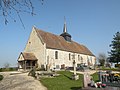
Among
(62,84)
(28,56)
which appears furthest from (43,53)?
(62,84)

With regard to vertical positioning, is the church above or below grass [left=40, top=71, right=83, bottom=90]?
above

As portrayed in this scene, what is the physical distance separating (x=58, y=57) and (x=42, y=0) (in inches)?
1436

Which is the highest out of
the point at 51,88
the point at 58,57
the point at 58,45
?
the point at 58,45

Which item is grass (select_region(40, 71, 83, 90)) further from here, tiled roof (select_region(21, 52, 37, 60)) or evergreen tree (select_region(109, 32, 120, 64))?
evergreen tree (select_region(109, 32, 120, 64))

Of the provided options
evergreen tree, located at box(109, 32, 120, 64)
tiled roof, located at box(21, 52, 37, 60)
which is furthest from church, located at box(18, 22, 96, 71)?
evergreen tree, located at box(109, 32, 120, 64)

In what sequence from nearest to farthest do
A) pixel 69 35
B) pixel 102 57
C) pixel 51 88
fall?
pixel 51 88 → pixel 69 35 → pixel 102 57

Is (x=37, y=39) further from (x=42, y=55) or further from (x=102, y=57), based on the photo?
(x=102, y=57)

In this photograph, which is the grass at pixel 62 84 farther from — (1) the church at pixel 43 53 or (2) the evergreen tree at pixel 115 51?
(2) the evergreen tree at pixel 115 51

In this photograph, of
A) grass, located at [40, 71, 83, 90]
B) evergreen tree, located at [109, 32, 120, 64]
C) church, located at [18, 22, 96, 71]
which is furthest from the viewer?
evergreen tree, located at [109, 32, 120, 64]

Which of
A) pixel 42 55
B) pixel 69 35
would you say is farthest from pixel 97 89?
pixel 69 35

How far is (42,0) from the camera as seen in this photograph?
3.42m

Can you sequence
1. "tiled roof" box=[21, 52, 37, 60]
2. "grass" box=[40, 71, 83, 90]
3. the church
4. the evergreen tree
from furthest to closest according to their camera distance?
the evergreen tree
the church
"tiled roof" box=[21, 52, 37, 60]
"grass" box=[40, 71, 83, 90]

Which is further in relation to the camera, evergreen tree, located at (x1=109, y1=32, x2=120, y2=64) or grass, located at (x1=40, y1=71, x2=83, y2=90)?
evergreen tree, located at (x1=109, y1=32, x2=120, y2=64)

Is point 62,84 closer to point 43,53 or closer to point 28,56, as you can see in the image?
point 43,53
